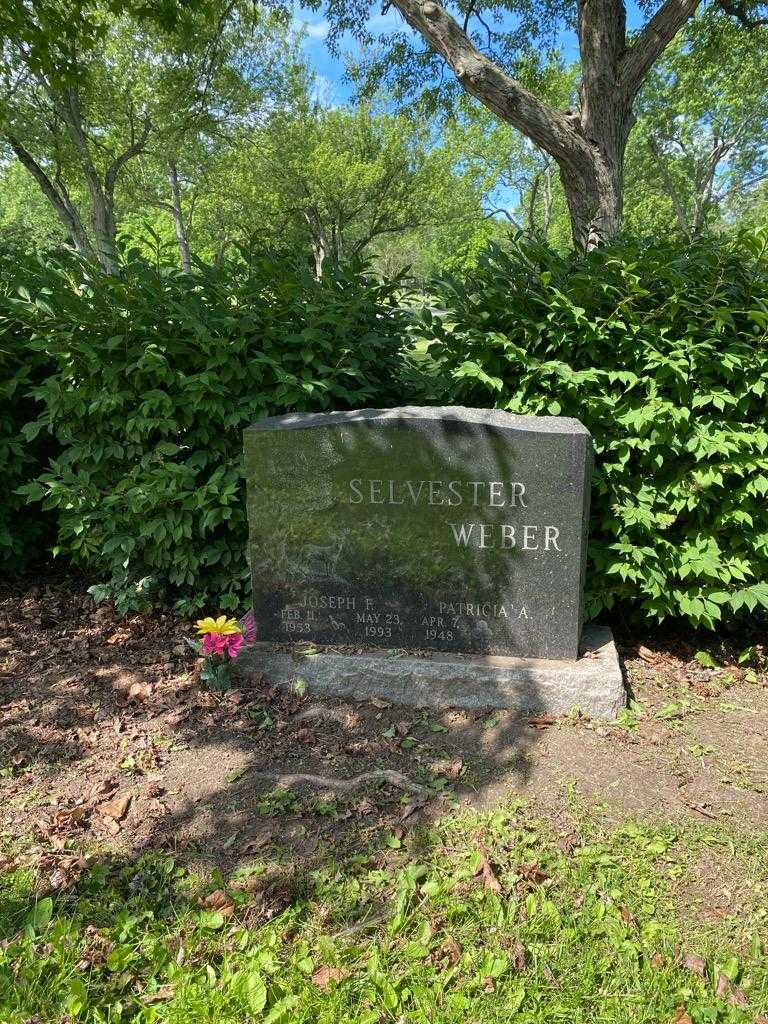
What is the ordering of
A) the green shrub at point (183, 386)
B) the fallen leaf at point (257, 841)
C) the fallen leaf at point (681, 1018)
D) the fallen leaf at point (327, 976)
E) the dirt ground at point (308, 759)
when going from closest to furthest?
1. the fallen leaf at point (681, 1018)
2. the fallen leaf at point (327, 976)
3. the fallen leaf at point (257, 841)
4. the dirt ground at point (308, 759)
5. the green shrub at point (183, 386)

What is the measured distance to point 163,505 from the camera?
446cm

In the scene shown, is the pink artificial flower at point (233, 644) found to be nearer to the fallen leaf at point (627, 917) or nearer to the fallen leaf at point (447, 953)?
the fallen leaf at point (447, 953)

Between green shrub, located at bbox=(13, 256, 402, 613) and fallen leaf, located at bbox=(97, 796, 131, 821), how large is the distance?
160 cm

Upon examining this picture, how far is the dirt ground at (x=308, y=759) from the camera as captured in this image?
2906 millimetres

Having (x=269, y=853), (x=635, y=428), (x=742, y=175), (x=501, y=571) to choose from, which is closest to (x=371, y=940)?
(x=269, y=853)

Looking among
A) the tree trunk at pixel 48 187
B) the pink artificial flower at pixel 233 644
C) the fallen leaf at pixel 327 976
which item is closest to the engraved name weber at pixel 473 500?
the pink artificial flower at pixel 233 644

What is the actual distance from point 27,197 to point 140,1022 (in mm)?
53113

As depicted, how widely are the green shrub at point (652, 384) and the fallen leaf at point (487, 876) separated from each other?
1.88m

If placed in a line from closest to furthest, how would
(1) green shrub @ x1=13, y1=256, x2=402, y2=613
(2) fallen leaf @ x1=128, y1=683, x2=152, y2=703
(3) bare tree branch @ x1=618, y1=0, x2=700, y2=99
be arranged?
(2) fallen leaf @ x1=128, y1=683, x2=152, y2=703 → (1) green shrub @ x1=13, y1=256, x2=402, y2=613 → (3) bare tree branch @ x1=618, y1=0, x2=700, y2=99

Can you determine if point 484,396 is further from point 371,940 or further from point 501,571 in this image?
point 371,940

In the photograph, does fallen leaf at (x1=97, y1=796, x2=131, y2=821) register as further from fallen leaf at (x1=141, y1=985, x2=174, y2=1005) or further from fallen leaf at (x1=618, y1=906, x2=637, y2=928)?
fallen leaf at (x1=618, y1=906, x2=637, y2=928)

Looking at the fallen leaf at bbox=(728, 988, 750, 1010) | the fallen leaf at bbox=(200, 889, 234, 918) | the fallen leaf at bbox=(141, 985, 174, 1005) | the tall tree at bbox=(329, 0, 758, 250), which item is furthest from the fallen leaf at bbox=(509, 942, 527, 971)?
the tall tree at bbox=(329, 0, 758, 250)

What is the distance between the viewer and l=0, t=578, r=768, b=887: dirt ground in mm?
2906

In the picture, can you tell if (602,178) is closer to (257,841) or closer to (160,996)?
(257,841)
